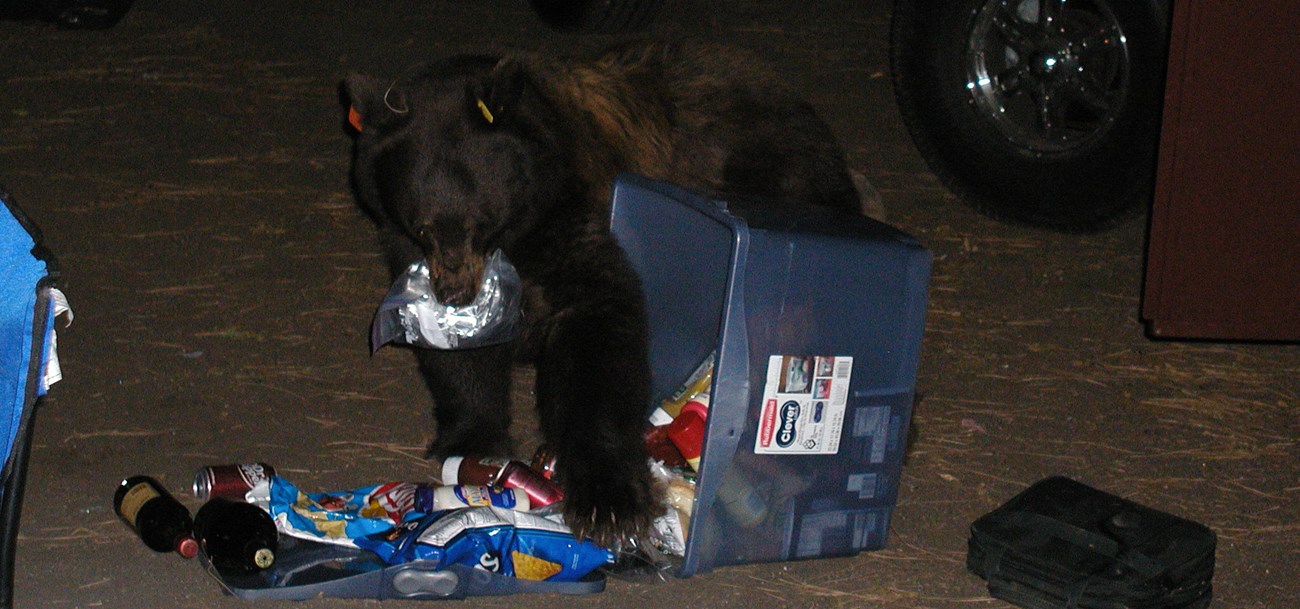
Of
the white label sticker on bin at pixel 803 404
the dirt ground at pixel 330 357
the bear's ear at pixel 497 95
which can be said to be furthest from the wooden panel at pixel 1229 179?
the bear's ear at pixel 497 95

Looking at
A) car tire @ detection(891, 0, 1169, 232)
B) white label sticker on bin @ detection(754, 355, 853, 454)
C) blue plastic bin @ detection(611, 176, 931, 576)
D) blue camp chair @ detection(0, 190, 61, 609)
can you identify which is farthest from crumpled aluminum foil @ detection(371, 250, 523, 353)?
car tire @ detection(891, 0, 1169, 232)

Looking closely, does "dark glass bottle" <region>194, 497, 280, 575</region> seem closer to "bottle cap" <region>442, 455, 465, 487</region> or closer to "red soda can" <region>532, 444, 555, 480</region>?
"bottle cap" <region>442, 455, 465, 487</region>

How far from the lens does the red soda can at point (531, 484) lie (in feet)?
11.0

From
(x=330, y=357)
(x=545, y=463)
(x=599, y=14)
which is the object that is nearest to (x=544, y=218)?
(x=545, y=463)

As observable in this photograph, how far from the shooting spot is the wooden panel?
3.94 meters

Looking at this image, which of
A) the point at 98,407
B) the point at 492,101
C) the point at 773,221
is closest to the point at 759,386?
the point at 773,221

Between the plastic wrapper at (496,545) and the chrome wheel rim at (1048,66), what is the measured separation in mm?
2888

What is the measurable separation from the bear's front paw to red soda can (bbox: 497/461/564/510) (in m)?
0.13

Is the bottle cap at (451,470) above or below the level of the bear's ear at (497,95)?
below

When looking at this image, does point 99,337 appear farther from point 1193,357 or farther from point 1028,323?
point 1193,357

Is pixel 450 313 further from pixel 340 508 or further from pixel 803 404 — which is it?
pixel 803 404

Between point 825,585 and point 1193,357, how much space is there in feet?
7.05

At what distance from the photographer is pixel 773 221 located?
3.21m

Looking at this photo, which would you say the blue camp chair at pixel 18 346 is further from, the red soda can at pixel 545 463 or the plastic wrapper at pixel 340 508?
the red soda can at pixel 545 463
